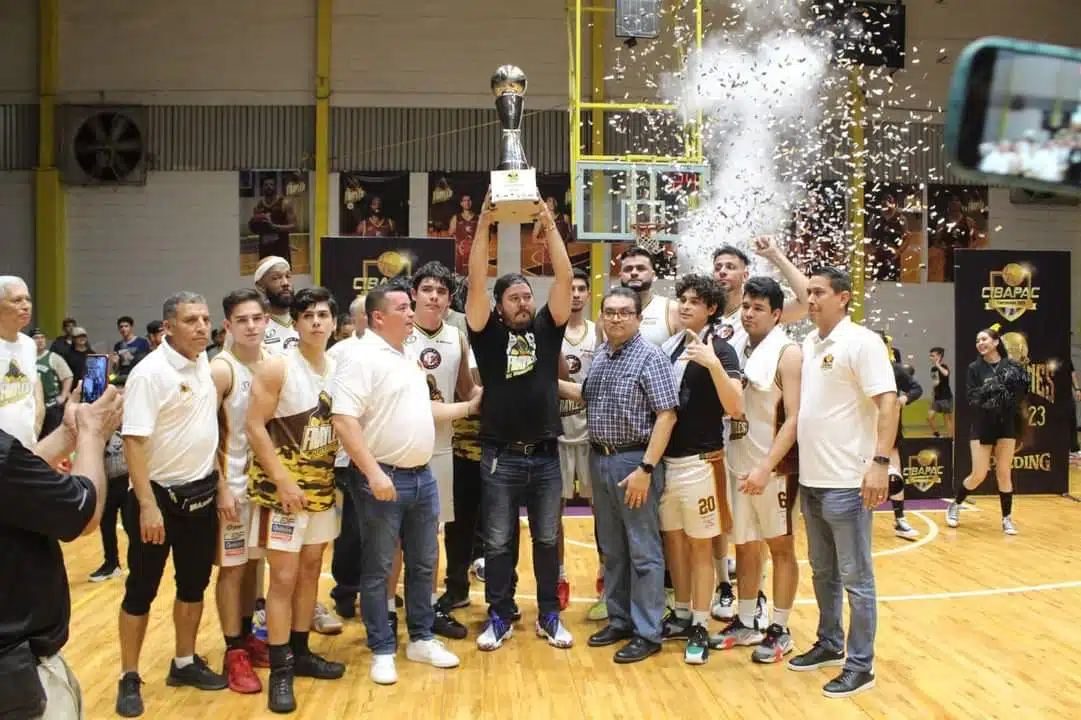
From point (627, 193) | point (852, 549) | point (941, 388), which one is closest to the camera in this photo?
point (852, 549)

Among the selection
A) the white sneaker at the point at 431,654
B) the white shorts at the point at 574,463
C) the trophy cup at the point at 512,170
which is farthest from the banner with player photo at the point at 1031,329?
the white sneaker at the point at 431,654

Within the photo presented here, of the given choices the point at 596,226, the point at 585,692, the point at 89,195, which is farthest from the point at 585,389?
the point at 89,195

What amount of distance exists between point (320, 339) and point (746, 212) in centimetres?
1123

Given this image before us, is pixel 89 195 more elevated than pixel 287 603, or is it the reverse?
pixel 89 195

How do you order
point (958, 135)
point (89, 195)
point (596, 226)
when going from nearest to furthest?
point (958, 135)
point (596, 226)
point (89, 195)

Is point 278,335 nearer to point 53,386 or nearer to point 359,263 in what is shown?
point 359,263

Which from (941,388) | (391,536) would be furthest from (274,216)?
(391,536)

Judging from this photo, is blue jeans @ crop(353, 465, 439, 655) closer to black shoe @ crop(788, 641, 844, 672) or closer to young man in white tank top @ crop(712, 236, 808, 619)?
young man in white tank top @ crop(712, 236, 808, 619)

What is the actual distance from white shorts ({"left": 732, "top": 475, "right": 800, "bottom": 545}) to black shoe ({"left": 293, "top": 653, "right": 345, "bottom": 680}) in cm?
210

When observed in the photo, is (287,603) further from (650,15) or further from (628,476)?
(650,15)

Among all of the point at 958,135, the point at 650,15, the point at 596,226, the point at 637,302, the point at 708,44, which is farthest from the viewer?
the point at 708,44

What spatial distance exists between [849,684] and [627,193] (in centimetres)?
439

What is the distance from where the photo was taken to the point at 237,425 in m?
4.70

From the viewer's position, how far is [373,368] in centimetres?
457
